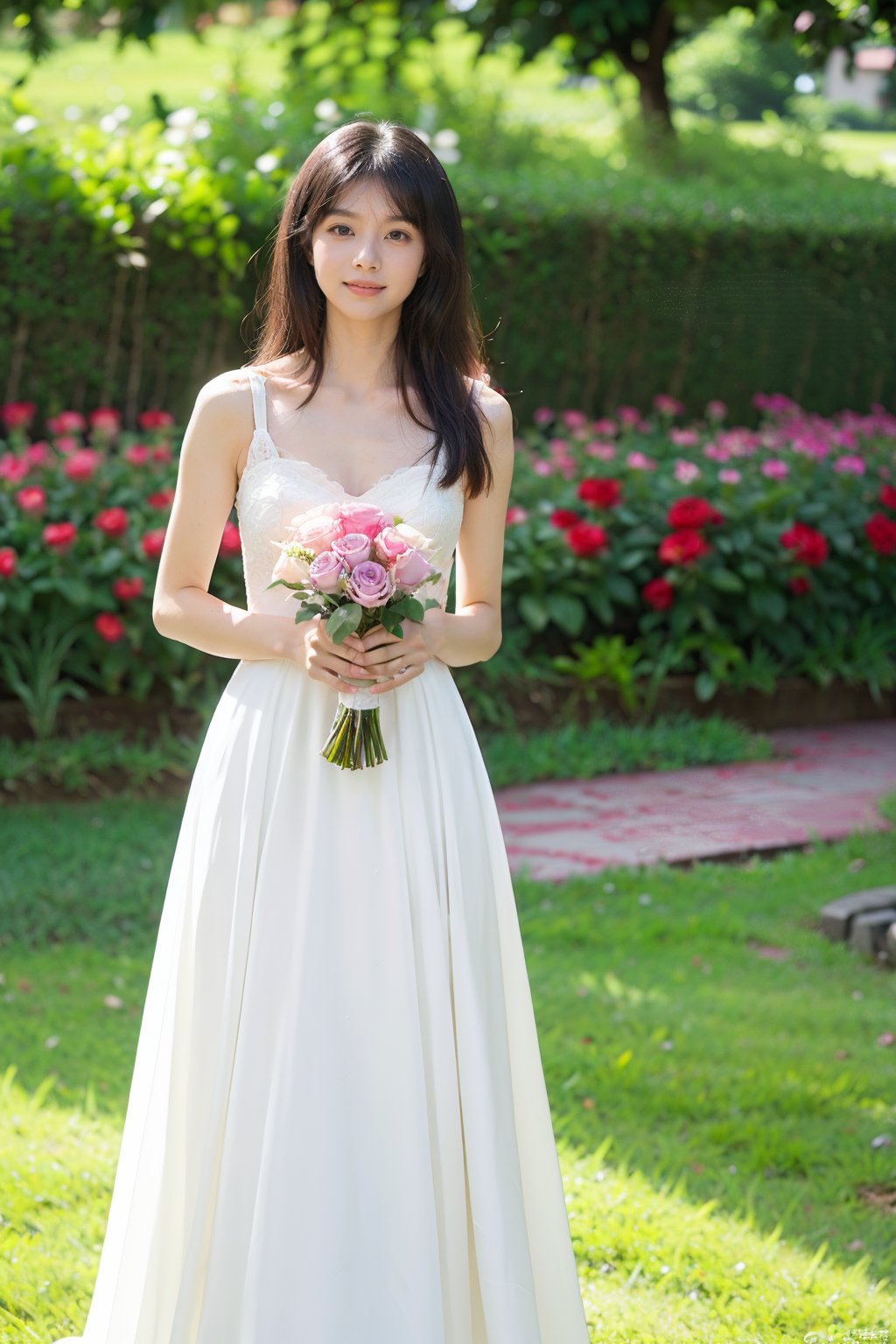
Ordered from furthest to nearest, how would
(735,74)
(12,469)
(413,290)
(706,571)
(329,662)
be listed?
(735,74)
(706,571)
(12,469)
(413,290)
(329,662)

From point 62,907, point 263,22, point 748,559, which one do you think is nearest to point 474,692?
point 748,559

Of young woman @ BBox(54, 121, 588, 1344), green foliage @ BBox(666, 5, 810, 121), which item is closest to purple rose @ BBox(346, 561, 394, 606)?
young woman @ BBox(54, 121, 588, 1344)

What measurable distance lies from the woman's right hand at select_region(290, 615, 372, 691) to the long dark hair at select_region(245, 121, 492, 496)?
36 cm

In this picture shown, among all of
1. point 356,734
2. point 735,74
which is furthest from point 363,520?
point 735,74

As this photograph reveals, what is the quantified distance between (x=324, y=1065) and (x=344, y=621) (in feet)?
2.10

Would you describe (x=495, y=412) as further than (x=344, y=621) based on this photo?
Yes

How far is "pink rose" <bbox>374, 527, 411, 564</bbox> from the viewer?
2.11m

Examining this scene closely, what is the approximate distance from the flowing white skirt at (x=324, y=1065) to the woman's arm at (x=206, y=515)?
3.9 inches

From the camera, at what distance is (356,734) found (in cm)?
224

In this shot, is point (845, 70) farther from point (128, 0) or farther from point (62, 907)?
point (62, 907)

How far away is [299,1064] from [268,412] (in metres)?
0.98

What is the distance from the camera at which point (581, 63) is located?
1116 centimetres

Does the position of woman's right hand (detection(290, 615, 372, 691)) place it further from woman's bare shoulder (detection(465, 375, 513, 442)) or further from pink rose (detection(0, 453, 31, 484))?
pink rose (detection(0, 453, 31, 484))

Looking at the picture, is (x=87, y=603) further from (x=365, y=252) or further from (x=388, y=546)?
(x=388, y=546)
